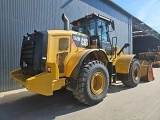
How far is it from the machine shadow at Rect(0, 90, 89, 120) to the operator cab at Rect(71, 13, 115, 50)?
2155 mm

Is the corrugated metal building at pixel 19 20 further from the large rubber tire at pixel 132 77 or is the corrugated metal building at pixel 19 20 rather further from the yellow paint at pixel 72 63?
the large rubber tire at pixel 132 77

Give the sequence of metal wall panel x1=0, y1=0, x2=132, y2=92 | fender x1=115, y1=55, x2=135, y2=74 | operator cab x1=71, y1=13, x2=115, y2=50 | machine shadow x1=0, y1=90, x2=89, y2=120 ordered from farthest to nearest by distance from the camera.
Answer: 1. fender x1=115, y1=55, x2=135, y2=74
2. metal wall panel x1=0, y1=0, x2=132, y2=92
3. operator cab x1=71, y1=13, x2=115, y2=50
4. machine shadow x1=0, y1=90, x2=89, y2=120

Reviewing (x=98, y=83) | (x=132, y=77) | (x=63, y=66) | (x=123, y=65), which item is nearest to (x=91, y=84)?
(x=98, y=83)

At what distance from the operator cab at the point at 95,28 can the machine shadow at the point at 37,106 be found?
215cm

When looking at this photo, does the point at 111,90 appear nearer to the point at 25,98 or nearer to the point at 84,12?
the point at 25,98

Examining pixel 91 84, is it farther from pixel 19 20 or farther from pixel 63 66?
pixel 19 20

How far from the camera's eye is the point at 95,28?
752 centimetres

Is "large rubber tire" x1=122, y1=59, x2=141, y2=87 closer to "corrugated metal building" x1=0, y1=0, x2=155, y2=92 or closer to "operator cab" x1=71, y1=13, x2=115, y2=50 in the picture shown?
"operator cab" x1=71, y1=13, x2=115, y2=50

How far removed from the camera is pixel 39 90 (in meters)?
5.09

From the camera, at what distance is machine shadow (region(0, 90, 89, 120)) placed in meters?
5.20

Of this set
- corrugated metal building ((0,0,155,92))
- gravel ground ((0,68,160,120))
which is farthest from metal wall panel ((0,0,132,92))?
gravel ground ((0,68,160,120))

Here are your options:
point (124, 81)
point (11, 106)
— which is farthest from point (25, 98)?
point (124, 81)

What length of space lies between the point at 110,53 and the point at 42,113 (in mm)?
3942

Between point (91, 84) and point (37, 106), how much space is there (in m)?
1.69
